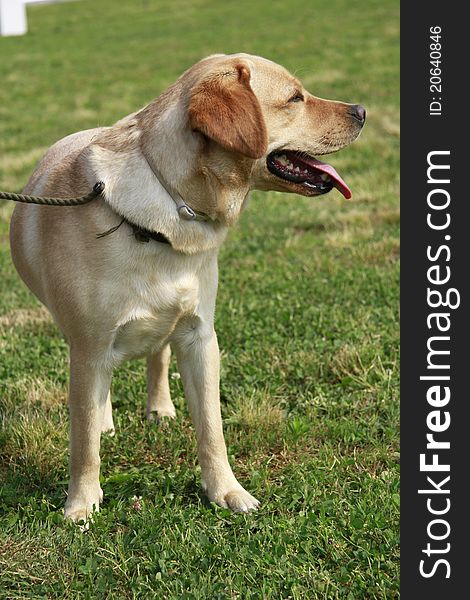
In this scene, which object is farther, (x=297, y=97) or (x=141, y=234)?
(x=297, y=97)

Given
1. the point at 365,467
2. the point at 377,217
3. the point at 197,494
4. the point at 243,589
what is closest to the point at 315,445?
the point at 365,467

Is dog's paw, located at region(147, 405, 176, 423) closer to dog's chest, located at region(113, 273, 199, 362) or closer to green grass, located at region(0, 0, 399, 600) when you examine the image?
green grass, located at region(0, 0, 399, 600)

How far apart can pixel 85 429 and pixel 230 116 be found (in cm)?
143

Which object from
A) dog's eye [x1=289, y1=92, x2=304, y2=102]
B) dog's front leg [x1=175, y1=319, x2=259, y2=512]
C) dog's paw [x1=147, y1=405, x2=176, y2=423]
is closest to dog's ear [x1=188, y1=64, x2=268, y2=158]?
dog's eye [x1=289, y1=92, x2=304, y2=102]

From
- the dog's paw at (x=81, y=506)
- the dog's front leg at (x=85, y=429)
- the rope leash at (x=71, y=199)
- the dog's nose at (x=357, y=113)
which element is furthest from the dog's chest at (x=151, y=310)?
the dog's nose at (x=357, y=113)

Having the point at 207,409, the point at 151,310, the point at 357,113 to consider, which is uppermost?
the point at 357,113

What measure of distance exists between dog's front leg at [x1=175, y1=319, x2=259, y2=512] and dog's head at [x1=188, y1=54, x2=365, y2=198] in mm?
725

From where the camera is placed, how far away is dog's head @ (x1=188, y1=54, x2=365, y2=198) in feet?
10.3

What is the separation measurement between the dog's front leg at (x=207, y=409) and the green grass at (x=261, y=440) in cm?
9

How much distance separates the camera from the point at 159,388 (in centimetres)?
445

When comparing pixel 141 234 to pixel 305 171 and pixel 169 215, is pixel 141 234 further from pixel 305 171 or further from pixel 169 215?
pixel 305 171

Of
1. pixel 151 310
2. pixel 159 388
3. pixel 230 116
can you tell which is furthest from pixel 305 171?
pixel 159 388

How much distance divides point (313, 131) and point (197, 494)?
1.67 meters

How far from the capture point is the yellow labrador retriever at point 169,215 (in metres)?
3.27
